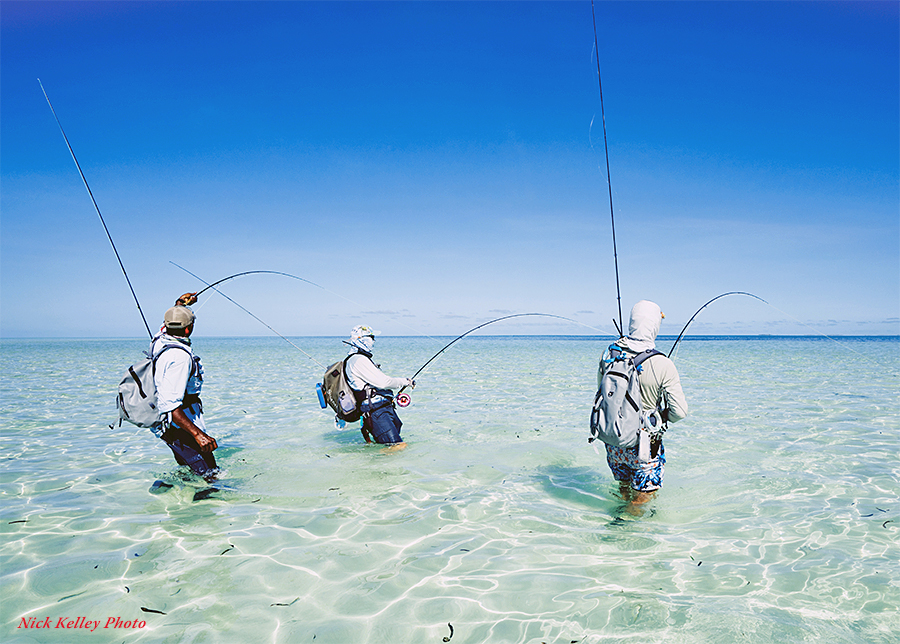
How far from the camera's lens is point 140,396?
18.6 ft

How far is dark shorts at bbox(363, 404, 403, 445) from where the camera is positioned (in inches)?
319

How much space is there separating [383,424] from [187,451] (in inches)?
113

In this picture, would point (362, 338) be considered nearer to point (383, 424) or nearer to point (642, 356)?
point (383, 424)

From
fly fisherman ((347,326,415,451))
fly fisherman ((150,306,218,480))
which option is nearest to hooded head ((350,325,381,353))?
fly fisherman ((347,326,415,451))

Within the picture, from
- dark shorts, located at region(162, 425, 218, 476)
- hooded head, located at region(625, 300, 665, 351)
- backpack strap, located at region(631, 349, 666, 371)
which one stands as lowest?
dark shorts, located at region(162, 425, 218, 476)

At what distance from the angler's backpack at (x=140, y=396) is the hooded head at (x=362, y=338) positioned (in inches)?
99.9

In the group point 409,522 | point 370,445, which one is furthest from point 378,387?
point 409,522

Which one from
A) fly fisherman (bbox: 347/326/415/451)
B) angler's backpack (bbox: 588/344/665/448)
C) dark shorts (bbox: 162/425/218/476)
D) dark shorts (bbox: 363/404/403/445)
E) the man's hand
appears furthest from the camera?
dark shorts (bbox: 363/404/403/445)

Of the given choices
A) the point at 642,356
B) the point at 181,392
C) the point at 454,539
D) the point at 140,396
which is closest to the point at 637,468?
the point at 642,356

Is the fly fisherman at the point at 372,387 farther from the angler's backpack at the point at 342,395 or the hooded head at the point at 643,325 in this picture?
the hooded head at the point at 643,325

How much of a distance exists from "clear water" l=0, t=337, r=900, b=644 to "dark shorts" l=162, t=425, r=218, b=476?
374 millimetres

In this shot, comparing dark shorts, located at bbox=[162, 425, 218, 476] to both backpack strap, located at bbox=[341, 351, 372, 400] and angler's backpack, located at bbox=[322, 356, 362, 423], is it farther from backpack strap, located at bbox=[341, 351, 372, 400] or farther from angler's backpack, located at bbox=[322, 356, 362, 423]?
backpack strap, located at bbox=[341, 351, 372, 400]

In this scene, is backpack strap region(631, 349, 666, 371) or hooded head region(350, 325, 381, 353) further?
hooded head region(350, 325, 381, 353)

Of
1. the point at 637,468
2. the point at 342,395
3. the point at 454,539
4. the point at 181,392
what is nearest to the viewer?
the point at 454,539
